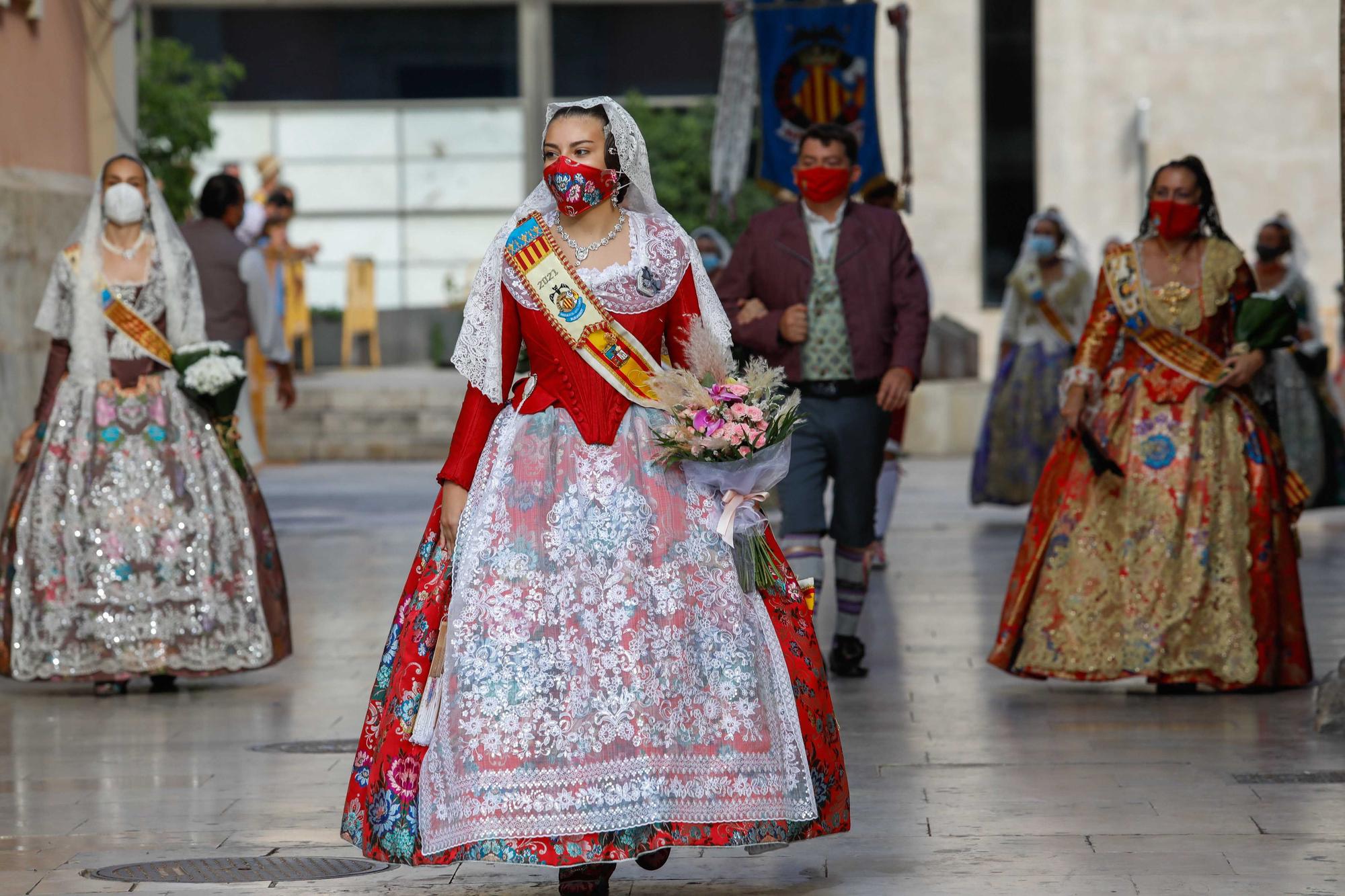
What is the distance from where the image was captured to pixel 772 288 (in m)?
8.98

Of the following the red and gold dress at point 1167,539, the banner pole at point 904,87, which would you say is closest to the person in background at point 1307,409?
the banner pole at point 904,87

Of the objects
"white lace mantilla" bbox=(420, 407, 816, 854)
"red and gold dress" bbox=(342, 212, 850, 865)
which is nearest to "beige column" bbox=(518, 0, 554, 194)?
"red and gold dress" bbox=(342, 212, 850, 865)

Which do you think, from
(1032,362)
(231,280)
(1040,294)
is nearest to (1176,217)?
(231,280)

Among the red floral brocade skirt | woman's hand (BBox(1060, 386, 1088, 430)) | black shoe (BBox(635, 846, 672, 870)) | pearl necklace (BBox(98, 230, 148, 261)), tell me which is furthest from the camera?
pearl necklace (BBox(98, 230, 148, 261))

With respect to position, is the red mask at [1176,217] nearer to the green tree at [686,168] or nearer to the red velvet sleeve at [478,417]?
the red velvet sleeve at [478,417]

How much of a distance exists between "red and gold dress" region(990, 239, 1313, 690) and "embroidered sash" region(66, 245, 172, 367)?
309 cm

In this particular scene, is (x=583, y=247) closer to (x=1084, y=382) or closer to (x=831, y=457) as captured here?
(x=831, y=457)

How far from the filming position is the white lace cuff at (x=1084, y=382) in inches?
346

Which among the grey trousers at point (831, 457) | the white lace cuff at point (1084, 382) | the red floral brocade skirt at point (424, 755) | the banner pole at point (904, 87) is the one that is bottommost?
the red floral brocade skirt at point (424, 755)

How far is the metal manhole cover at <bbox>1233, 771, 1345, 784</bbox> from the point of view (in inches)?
273

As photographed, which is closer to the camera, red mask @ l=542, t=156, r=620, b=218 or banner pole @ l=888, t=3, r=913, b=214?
red mask @ l=542, t=156, r=620, b=218

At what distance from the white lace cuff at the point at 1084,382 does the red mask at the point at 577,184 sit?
11.1 feet

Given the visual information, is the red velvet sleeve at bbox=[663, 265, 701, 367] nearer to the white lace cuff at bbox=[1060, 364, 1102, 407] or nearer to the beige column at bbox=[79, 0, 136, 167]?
the white lace cuff at bbox=[1060, 364, 1102, 407]

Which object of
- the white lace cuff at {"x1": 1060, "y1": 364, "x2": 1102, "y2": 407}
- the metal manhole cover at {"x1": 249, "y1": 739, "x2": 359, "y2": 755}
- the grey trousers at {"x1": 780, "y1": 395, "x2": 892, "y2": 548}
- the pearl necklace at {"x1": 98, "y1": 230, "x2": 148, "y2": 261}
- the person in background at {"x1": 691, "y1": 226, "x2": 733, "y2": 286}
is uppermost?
the person in background at {"x1": 691, "y1": 226, "x2": 733, "y2": 286}
